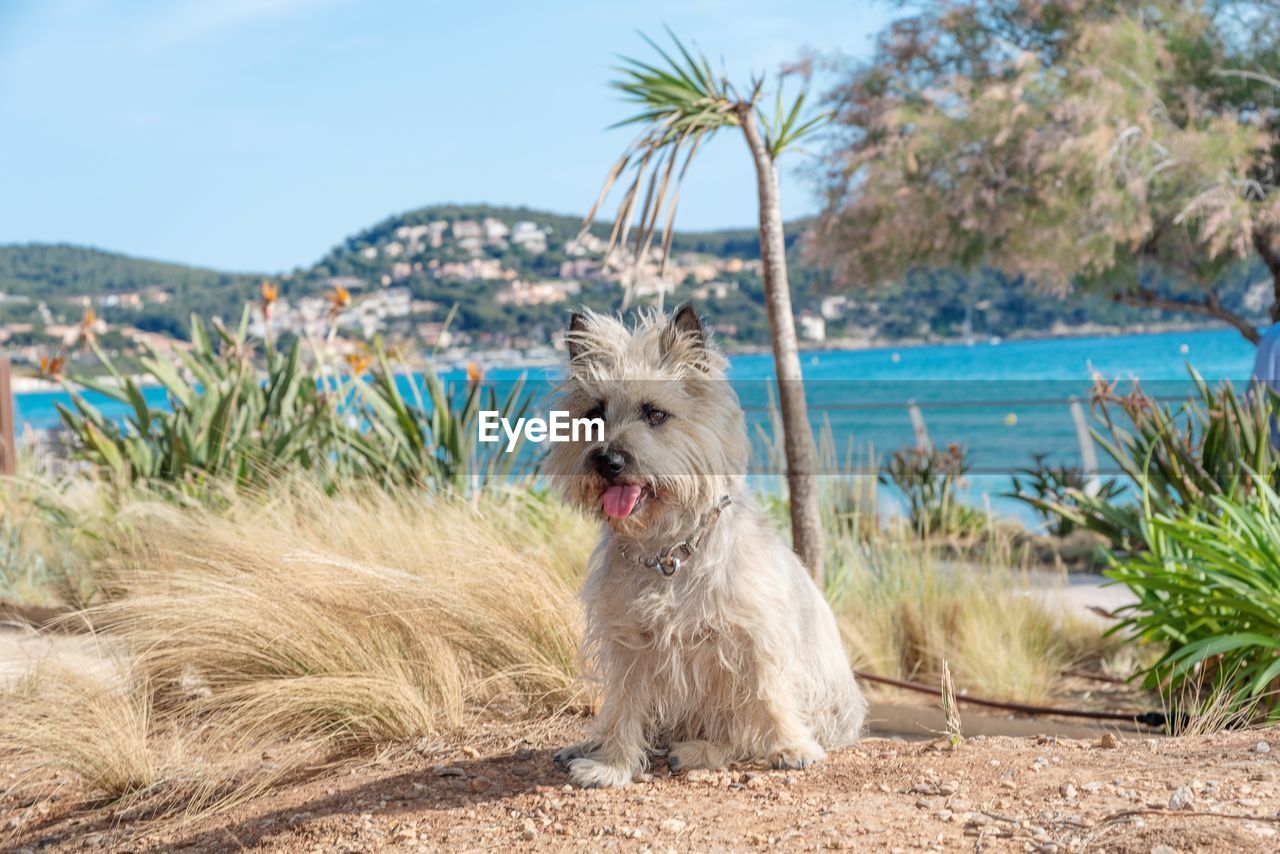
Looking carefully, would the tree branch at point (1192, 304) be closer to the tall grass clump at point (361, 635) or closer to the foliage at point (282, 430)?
the foliage at point (282, 430)

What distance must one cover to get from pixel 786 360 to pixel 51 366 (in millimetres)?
6665

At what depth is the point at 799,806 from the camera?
366 cm

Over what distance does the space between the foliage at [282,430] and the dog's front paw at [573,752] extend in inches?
190

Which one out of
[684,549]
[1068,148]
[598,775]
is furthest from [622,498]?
[1068,148]

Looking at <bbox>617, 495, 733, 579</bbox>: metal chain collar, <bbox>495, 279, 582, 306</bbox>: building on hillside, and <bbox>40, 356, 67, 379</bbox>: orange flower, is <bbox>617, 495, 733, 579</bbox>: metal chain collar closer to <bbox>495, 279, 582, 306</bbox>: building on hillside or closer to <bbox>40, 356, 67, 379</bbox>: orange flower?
<bbox>40, 356, 67, 379</bbox>: orange flower

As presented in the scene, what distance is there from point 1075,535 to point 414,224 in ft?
215

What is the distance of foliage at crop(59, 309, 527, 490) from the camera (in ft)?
31.0

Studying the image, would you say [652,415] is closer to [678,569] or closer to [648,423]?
[648,423]

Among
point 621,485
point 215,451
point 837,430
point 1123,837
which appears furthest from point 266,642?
point 837,430

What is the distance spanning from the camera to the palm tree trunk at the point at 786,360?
6.90 meters

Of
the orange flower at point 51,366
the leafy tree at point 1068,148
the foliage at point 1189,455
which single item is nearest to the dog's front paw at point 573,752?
the foliage at point 1189,455

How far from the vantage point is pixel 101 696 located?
5.36 metres

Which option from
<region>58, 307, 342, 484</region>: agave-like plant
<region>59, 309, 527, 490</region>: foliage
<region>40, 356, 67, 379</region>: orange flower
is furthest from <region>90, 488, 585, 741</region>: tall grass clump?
<region>40, 356, 67, 379</region>: orange flower

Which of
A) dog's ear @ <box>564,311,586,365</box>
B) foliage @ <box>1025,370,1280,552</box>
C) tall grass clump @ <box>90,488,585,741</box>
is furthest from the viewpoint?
foliage @ <box>1025,370,1280,552</box>
